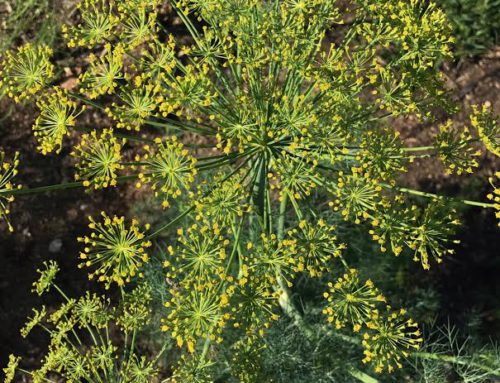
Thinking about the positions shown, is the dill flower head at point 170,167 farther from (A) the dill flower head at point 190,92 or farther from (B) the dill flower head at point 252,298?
(B) the dill flower head at point 252,298

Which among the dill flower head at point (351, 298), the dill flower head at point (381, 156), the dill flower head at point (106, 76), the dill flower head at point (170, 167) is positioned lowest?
the dill flower head at point (351, 298)

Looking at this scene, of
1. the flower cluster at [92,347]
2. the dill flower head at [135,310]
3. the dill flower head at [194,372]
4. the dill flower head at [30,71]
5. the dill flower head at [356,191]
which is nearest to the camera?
the dill flower head at [356,191]

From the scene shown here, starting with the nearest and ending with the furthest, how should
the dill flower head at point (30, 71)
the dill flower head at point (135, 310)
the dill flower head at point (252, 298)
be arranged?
1. the dill flower head at point (252, 298)
2. the dill flower head at point (30, 71)
3. the dill flower head at point (135, 310)

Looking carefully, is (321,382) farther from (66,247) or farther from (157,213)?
(66,247)

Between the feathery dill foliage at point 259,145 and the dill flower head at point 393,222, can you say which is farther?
the dill flower head at point 393,222

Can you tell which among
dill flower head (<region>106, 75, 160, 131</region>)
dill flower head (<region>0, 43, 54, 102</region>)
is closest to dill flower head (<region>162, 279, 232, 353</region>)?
dill flower head (<region>106, 75, 160, 131</region>)

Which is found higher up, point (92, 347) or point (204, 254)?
point (204, 254)

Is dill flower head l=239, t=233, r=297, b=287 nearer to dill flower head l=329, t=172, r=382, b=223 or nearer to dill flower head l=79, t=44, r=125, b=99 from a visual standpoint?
dill flower head l=329, t=172, r=382, b=223

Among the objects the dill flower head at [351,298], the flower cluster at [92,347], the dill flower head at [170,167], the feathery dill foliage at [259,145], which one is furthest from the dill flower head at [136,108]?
the dill flower head at [351,298]

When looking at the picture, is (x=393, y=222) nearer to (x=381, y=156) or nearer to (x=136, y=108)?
(x=381, y=156)

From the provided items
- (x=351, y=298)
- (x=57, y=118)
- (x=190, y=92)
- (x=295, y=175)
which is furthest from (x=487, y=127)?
(x=57, y=118)

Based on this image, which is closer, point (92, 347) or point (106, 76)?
point (106, 76)

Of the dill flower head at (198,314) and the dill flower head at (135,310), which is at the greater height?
the dill flower head at (198,314)

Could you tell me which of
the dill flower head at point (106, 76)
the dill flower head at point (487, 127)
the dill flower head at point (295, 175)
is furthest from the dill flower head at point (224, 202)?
the dill flower head at point (487, 127)
